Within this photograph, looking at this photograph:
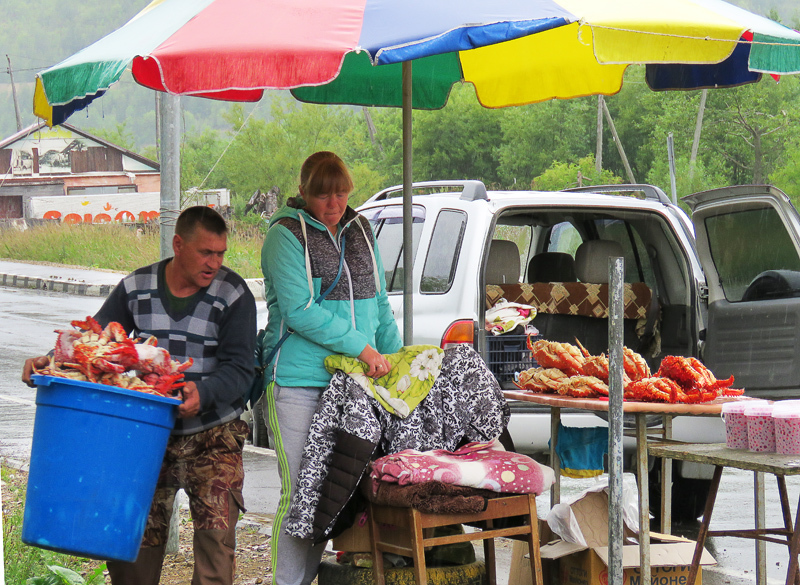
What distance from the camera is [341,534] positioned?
4074 mm

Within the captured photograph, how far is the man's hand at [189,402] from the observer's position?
3.35 m

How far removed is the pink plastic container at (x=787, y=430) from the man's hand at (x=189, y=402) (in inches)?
81.5

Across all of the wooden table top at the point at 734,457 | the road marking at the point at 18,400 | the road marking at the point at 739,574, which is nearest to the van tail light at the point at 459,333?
the wooden table top at the point at 734,457


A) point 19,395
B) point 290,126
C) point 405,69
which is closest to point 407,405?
point 405,69

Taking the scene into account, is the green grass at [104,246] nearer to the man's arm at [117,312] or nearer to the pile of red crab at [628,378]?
the pile of red crab at [628,378]

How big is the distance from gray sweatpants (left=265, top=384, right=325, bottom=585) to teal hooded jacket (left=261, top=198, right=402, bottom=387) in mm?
66

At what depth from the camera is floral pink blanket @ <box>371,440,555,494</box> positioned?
367 centimetres

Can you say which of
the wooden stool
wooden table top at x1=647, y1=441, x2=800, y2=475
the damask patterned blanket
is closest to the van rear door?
the damask patterned blanket

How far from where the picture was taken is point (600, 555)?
3906 mm

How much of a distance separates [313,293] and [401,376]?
514 mm

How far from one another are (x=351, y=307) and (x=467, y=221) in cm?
178

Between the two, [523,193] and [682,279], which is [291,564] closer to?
[523,193]

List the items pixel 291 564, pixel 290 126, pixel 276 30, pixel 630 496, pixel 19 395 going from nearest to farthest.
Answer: pixel 276 30, pixel 291 564, pixel 630 496, pixel 19 395, pixel 290 126

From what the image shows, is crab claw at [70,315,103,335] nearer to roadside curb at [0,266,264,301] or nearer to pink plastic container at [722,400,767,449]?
pink plastic container at [722,400,767,449]
